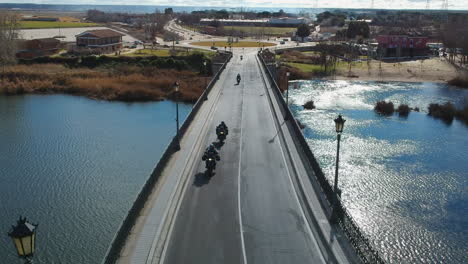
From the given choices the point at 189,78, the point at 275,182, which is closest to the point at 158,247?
the point at 275,182

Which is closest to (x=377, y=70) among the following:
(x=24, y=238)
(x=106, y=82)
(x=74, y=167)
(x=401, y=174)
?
(x=106, y=82)

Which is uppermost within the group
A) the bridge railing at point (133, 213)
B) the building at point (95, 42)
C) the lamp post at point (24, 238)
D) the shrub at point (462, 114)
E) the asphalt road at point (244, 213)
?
the building at point (95, 42)

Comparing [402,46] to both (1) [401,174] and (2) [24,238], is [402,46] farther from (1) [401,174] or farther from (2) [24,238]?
(2) [24,238]

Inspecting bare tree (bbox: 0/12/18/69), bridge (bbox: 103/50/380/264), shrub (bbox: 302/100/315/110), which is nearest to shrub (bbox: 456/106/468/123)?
shrub (bbox: 302/100/315/110)

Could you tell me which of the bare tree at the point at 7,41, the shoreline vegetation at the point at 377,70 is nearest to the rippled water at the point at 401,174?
the shoreline vegetation at the point at 377,70

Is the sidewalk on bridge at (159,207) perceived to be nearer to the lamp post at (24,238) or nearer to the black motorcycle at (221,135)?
the black motorcycle at (221,135)

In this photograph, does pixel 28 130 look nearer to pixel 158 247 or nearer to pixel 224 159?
pixel 224 159

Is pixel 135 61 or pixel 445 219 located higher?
pixel 135 61
